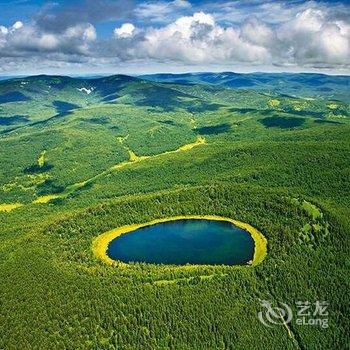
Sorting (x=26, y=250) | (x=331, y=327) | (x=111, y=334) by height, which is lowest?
(x=331, y=327)

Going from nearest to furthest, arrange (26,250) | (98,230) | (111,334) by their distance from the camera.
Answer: (111,334) → (26,250) → (98,230)

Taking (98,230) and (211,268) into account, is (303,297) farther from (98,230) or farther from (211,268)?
(98,230)

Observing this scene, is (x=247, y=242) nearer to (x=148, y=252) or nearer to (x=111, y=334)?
(x=148, y=252)

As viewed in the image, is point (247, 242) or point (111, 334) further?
point (247, 242)

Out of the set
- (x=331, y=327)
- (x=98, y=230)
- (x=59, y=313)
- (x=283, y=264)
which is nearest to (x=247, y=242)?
(x=283, y=264)

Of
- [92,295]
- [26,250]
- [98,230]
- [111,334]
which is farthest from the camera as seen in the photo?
[98,230]

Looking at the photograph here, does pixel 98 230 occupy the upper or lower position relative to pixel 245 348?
upper
